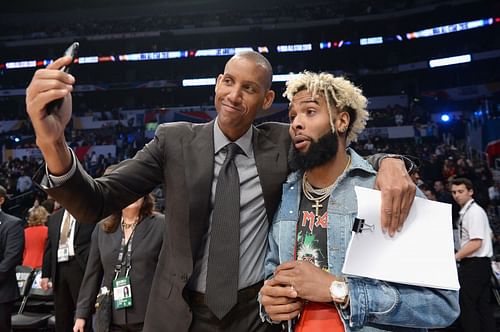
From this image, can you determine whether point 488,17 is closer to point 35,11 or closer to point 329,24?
point 329,24

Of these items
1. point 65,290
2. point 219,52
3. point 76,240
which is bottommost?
point 65,290

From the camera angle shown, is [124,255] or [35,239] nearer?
[124,255]

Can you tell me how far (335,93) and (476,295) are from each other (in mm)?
4059

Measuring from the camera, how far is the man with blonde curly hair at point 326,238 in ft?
4.72

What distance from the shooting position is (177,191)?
1.76 metres

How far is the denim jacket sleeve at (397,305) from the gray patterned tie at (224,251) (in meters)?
0.44

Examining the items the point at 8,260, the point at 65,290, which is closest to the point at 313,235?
the point at 65,290

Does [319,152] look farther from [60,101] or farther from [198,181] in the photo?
[60,101]

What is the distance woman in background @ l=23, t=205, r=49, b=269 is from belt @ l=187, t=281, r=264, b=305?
4.54m

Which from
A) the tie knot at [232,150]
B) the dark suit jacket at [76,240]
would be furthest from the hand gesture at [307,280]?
the dark suit jacket at [76,240]

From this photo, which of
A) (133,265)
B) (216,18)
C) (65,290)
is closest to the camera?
(133,265)

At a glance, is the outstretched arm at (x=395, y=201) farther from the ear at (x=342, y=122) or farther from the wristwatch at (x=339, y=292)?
the ear at (x=342, y=122)

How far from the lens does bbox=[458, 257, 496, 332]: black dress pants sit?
4.79 m

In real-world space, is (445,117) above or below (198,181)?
above
